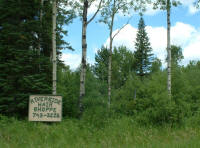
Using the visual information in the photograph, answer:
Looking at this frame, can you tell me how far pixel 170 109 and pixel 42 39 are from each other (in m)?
9.38

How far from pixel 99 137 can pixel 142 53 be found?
38.8 m

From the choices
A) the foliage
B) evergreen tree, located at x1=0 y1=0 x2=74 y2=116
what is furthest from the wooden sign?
the foliage

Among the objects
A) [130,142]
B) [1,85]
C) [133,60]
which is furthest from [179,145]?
[133,60]

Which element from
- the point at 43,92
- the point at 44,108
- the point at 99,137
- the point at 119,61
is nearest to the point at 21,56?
the point at 43,92

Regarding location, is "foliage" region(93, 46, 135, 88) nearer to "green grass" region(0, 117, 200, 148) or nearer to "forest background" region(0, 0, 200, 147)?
"forest background" region(0, 0, 200, 147)

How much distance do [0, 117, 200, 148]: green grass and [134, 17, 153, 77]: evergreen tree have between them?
1406 inches

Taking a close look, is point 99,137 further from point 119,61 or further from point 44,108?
point 119,61

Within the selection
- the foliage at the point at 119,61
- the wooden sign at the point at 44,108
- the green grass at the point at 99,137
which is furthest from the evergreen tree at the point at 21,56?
the foliage at the point at 119,61

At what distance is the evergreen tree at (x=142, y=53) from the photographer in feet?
138

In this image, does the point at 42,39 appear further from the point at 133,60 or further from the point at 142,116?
the point at 133,60

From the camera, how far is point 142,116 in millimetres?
7547

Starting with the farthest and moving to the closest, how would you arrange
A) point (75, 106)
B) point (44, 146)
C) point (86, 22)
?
point (75, 106)
point (86, 22)
point (44, 146)

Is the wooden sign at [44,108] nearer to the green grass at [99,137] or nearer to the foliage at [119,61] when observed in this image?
the green grass at [99,137]

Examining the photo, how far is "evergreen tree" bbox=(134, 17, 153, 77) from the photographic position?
138 ft
